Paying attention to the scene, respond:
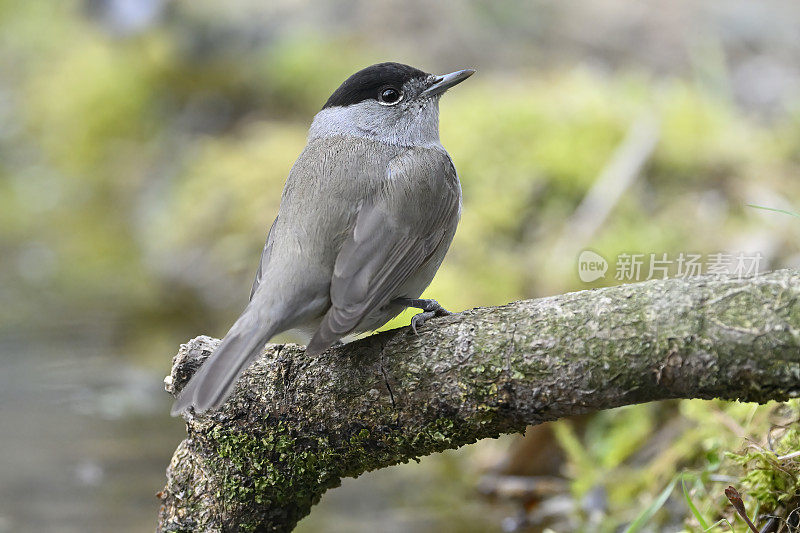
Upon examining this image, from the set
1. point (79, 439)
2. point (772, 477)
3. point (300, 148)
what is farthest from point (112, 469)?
point (300, 148)

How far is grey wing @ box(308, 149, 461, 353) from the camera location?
2658 millimetres

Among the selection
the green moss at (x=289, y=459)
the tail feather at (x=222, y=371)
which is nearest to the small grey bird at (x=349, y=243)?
the tail feather at (x=222, y=371)

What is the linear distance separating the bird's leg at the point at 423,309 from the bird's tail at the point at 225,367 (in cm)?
43

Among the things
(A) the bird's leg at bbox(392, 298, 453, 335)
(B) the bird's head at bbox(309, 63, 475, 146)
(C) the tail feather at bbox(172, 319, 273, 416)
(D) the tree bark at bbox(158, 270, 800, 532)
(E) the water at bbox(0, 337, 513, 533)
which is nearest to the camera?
(D) the tree bark at bbox(158, 270, 800, 532)

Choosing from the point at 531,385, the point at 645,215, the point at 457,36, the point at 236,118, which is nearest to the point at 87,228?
the point at 236,118

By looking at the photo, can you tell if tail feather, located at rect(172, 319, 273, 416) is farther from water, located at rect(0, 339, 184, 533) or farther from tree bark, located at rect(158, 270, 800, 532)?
water, located at rect(0, 339, 184, 533)

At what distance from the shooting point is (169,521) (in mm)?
2758

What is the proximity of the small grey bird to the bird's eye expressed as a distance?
0.22ft

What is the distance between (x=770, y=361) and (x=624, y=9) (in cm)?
957

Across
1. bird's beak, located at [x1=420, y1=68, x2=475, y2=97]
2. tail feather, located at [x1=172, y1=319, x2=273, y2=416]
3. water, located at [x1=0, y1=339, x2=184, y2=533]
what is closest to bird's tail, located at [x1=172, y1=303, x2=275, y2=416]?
tail feather, located at [x1=172, y1=319, x2=273, y2=416]

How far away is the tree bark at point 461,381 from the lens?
6.61 feet

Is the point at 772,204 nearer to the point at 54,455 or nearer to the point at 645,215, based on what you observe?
the point at 645,215

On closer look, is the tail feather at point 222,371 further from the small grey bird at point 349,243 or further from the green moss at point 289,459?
the green moss at point 289,459

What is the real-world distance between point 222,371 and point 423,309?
2.51 feet
